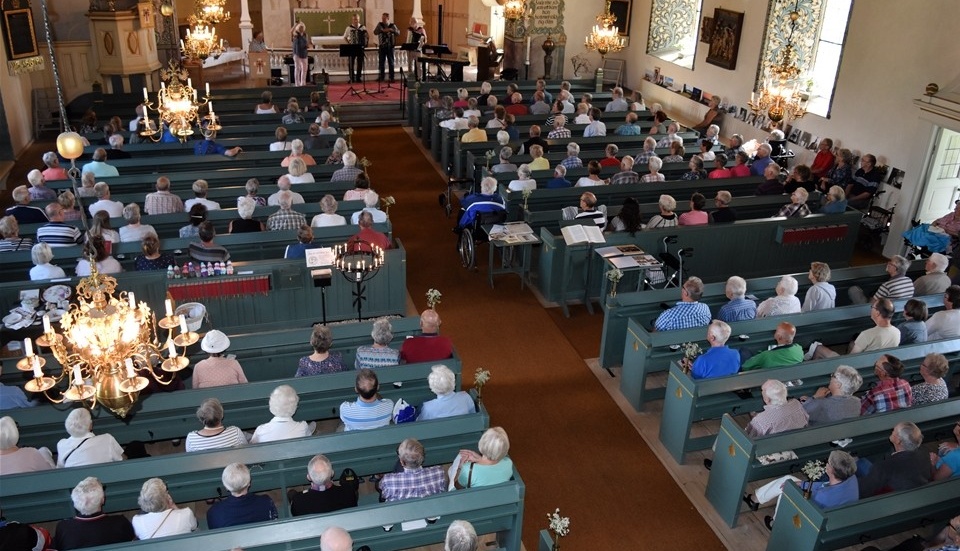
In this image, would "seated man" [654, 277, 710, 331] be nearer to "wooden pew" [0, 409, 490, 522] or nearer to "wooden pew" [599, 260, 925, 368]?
"wooden pew" [599, 260, 925, 368]

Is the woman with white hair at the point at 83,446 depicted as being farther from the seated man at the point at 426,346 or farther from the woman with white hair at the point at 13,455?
the seated man at the point at 426,346

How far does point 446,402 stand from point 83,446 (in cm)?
265

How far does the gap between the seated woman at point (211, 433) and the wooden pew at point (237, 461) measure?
0.39ft

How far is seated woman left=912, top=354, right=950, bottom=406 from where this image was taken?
6480mm

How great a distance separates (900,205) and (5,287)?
12.0 metres

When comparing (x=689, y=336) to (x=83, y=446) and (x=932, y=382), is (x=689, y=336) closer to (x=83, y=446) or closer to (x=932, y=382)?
(x=932, y=382)

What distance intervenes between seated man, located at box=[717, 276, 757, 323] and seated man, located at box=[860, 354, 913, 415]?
147 centimetres

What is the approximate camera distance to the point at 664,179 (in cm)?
1191

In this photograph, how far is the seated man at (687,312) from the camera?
24.8 feet

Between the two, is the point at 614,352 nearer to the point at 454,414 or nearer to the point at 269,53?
the point at 454,414

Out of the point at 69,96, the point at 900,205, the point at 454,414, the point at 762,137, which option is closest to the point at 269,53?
the point at 69,96

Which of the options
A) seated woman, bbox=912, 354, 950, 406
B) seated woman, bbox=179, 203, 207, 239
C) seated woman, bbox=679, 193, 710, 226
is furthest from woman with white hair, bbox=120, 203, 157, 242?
seated woman, bbox=912, 354, 950, 406

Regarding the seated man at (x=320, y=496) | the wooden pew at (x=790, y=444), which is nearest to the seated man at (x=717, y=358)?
the wooden pew at (x=790, y=444)

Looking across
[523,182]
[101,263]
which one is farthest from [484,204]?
[101,263]
